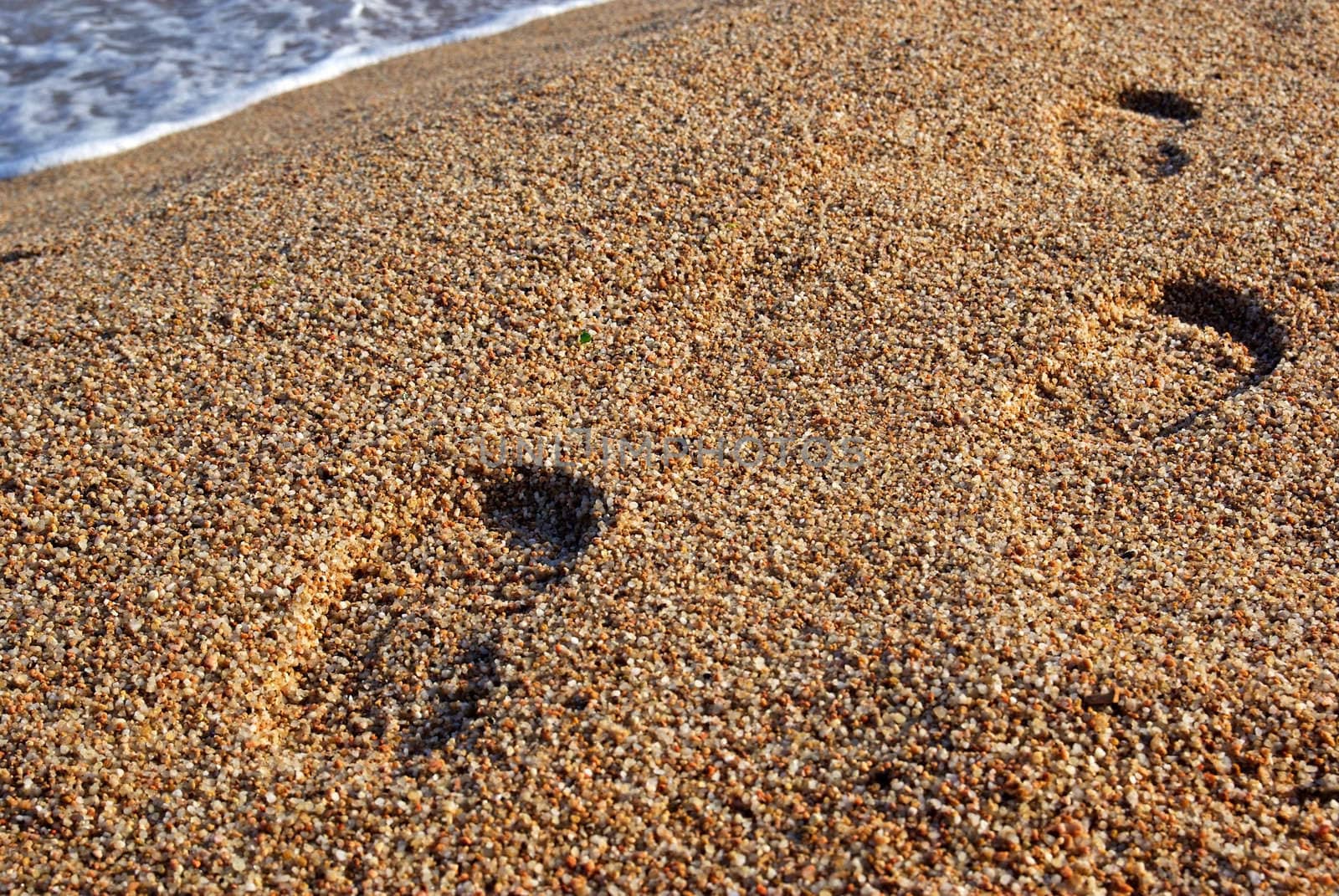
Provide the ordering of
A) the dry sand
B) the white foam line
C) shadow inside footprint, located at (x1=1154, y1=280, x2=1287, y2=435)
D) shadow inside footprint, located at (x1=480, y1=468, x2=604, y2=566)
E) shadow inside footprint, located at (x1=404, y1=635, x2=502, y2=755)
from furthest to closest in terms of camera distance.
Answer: the white foam line, shadow inside footprint, located at (x1=1154, y1=280, x2=1287, y2=435), shadow inside footprint, located at (x1=480, y1=468, x2=604, y2=566), shadow inside footprint, located at (x1=404, y1=635, x2=502, y2=755), the dry sand

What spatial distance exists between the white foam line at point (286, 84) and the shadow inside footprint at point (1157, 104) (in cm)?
422

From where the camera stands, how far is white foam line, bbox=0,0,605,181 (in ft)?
19.8

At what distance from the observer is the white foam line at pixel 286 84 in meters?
6.03

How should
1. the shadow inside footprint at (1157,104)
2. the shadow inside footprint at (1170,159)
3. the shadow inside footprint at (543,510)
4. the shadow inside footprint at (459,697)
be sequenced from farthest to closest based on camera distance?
the shadow inside footprint at (1157,104) → the shadow inside footprint at (1170,159) → the shadow inside footprint at (543,510) → the shadow inside footprint at (459,697)

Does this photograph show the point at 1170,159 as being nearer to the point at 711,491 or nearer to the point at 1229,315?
the point at 1229,315

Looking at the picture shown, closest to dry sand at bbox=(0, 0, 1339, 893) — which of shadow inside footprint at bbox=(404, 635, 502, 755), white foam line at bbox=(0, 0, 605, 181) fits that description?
shadow inside footprint at bbox=(404, 635, 502, 755)

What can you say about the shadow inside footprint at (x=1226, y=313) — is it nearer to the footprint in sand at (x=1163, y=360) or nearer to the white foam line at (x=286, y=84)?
the footprint in sand at (x=1163, y=360)

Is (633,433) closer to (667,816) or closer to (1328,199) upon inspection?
(667,816)

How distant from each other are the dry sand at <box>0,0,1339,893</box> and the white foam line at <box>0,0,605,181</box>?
161cm

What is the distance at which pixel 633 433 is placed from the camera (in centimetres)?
308

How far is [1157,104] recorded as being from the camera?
174 inches

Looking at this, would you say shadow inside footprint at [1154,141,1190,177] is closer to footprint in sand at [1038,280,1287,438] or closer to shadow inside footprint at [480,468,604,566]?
footprint in sand at [1038,280,1287,438]

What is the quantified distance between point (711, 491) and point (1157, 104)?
279cm

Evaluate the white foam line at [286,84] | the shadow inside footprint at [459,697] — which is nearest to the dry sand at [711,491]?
the shadow inside footprint at [459,697]
